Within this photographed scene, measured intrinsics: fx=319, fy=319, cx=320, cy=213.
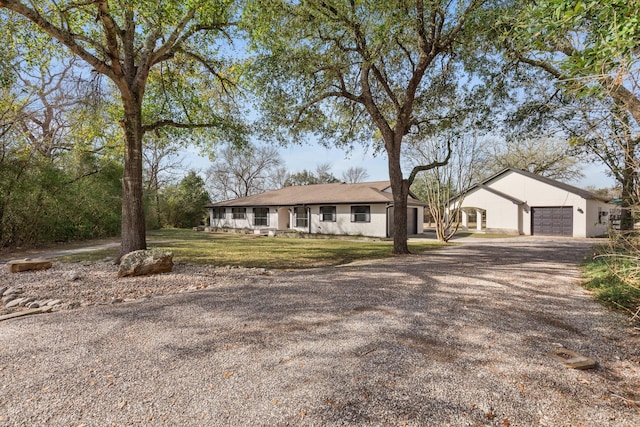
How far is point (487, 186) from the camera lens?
23.0 metres

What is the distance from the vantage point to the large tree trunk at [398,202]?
11.3 meters

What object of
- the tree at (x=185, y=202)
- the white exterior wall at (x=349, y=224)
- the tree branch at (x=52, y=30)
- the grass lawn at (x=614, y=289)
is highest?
the tree branch at (x=52, y=30)

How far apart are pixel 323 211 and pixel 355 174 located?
98.3ft

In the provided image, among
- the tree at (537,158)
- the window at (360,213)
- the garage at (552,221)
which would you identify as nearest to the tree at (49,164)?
the window at (360,213)

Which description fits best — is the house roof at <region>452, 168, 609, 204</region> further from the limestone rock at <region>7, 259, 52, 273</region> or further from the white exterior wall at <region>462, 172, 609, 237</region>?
the limestone rock at <region>7, 259, 52, 273</region>

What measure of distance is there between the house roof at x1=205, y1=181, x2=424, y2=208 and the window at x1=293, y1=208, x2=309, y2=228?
2.72 ft

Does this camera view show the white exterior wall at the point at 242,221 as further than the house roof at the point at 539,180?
Yes

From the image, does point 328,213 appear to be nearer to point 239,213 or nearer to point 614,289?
point 239,213

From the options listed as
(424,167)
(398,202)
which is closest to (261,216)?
(398,202)

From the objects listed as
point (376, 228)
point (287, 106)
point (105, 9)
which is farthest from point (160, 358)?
point (376, 228)

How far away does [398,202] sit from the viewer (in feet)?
37.6

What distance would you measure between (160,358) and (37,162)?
13284mm

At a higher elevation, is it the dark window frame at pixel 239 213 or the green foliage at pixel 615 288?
the dark window frame at pixel 239 213

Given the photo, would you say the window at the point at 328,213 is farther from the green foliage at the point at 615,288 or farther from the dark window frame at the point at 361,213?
the green foliage at the point at 615,288
